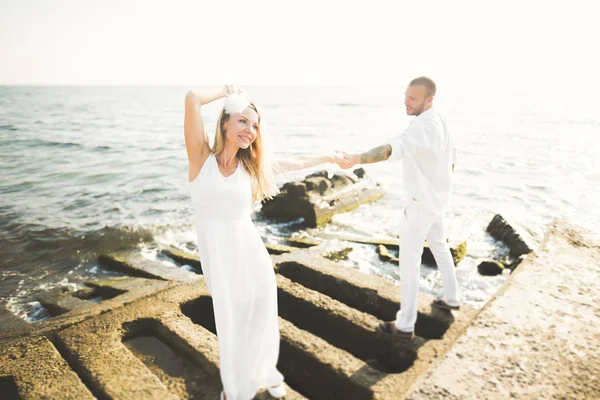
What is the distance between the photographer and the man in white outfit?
131 inches

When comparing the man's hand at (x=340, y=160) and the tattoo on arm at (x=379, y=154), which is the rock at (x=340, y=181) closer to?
the man's hand at (x=340, y=160)

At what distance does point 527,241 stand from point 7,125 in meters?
41.0

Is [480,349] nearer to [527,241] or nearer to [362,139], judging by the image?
[527,241]

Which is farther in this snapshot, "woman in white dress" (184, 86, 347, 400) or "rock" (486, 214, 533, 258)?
"rock" (486, 214, 533, 258)

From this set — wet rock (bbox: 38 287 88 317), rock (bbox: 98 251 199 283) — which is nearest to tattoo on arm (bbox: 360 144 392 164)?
rock (bbox: 98 251 199 283)

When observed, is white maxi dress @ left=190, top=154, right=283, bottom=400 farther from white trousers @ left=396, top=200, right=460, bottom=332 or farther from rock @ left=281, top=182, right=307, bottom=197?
rock @ left=281, top=182, right=307, bottom=197

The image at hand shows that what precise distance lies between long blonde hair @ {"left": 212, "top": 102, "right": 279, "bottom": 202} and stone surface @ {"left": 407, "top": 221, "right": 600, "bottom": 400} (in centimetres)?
168

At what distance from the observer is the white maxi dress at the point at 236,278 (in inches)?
96.7

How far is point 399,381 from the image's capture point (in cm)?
275

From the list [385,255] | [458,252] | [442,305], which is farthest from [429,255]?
[442,305]

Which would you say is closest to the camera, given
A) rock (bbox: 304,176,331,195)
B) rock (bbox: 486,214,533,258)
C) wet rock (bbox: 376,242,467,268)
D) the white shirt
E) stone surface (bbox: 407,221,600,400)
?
stone surface (bbox: 407,221,600,400)

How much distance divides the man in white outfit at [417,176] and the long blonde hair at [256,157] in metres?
1.20

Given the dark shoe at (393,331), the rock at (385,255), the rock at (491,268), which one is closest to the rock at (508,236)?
the rock at (491,268)

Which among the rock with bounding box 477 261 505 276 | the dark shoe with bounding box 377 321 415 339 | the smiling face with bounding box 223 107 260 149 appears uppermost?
the smiling face with bounding box 223 107 260 149
